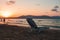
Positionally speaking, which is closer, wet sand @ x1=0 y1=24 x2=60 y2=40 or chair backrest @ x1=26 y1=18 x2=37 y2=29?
wet sand @ x1=0 y1=24 x2=60 y2=40

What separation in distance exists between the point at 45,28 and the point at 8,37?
0.99 meters

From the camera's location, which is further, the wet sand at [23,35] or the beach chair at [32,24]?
the beach chair at [32,24]

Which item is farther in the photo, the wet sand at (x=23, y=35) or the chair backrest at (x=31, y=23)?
the chair backrest at (x=31, y=23)

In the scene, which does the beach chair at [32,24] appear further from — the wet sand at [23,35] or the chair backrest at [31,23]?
the wet sand at [23,35]

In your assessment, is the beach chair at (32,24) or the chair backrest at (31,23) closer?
the beach chair at (32,24)

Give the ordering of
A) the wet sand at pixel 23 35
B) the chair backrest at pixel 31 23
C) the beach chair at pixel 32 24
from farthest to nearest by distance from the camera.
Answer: the chair backrest at pixel 31 23
the beach chair at pixel 32 24
the wet sand at pixel 23 35

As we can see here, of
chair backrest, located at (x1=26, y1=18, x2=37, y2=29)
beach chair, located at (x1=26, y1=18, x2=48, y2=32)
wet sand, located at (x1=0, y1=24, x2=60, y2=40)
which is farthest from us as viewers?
chair backrest, located at (x1=26, y1=18, x2=37, y2=29)

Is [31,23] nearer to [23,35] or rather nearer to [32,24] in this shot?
[32,24]

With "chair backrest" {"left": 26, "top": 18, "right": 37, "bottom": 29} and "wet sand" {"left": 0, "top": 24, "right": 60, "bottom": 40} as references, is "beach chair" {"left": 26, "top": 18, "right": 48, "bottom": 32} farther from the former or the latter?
"wet sand" {"left": 0, "top": 24, "right": 60, "bottom": 40}

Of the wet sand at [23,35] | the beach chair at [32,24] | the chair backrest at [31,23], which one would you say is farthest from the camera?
the chair backrest at [31,23]

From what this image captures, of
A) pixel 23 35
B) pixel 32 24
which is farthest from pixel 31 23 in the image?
pixel 23 35

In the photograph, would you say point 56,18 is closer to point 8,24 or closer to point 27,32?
point 27,32

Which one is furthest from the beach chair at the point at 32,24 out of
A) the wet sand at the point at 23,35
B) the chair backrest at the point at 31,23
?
the wet sand at the point at 23,35

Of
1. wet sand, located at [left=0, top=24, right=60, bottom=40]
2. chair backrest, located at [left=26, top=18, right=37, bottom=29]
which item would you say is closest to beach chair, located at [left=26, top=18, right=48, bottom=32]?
chair backrest, located at [left=26, top=18, right=37, bottom=29]
